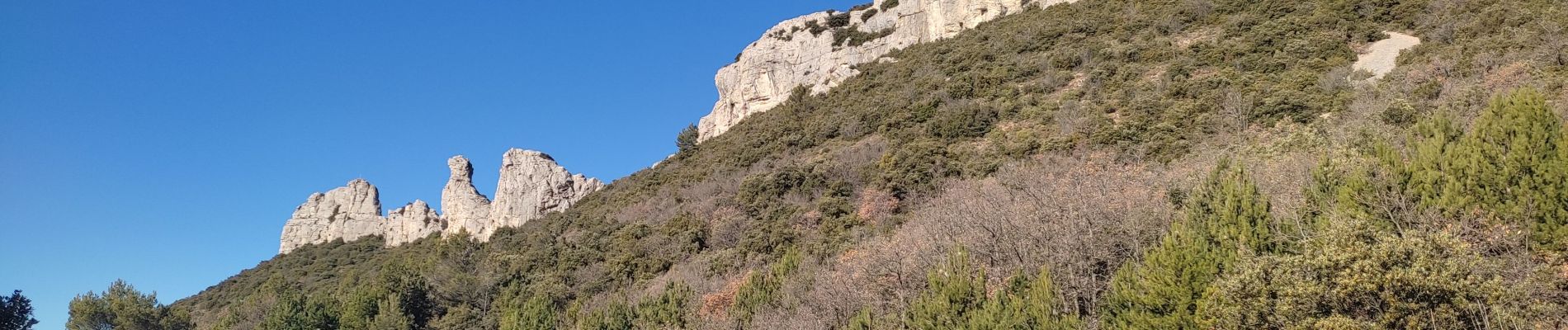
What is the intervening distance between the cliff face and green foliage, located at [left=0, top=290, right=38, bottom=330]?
71.3 ft

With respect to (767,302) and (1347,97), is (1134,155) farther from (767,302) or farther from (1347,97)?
(767,302)

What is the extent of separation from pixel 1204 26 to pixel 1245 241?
3354cm

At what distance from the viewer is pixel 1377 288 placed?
10750 mm

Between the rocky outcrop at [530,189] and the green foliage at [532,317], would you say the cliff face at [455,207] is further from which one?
the green foliage at [532,317]

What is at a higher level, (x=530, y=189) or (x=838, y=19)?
(x=838, y=19)

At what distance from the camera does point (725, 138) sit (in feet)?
181

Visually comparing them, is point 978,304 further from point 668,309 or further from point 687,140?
point 687,140

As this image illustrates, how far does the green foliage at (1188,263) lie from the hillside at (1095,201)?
0.14ft

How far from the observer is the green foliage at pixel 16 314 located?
1340 inches

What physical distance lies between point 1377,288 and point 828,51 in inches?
2109

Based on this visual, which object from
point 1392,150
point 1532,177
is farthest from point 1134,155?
point 1532,177

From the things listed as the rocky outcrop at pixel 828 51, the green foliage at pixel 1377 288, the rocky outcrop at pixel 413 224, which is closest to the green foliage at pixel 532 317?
the green foliage at pixel 1377 288

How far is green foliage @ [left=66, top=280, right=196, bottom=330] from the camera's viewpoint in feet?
135

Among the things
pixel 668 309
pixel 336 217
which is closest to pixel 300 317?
pixel 668 309
